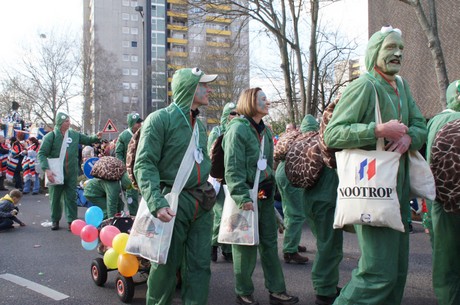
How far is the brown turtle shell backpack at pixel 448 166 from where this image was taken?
3.21 m

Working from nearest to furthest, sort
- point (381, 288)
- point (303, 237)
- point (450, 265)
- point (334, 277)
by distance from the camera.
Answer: point (381, 288), point (450, 265), point (334, 277), point (303, 237)

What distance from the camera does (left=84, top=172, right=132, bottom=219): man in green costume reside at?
7352 millimetres

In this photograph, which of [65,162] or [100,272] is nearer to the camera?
[100,272]

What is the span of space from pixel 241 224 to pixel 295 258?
208 cm

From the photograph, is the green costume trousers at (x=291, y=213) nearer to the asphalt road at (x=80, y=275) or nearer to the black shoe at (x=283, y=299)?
the asphalt road at (x=80, y=275)

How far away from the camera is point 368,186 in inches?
107

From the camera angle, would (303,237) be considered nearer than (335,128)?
No

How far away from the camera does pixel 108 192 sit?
291 inches

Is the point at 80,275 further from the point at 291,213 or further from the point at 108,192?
the point at 291,213

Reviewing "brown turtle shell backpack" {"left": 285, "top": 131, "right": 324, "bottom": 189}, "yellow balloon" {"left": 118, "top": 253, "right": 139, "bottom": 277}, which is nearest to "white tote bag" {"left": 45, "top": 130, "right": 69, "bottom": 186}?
"yellow balloon" {"left": 118, "top": 253, "right": 139, "bottom": 277}

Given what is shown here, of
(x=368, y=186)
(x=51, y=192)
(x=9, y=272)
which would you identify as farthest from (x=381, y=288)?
(x=51, y=192)

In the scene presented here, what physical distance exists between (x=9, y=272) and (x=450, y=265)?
498 cm

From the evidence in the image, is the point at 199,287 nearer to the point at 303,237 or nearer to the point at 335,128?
the point at 335,128

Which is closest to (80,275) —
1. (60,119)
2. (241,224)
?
(241,224)
